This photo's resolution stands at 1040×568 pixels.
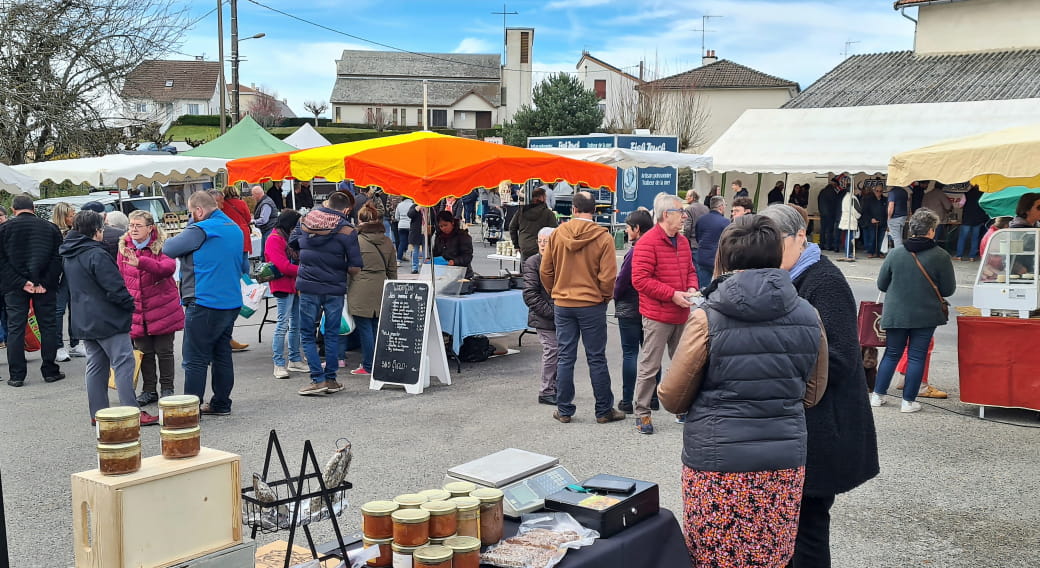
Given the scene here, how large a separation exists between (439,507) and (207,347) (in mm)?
4699

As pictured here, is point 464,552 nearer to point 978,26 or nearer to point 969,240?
point 969,240

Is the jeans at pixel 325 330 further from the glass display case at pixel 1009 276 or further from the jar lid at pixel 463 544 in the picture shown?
the glass display case at pixel 1009 276

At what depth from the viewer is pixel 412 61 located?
82750 millimetres

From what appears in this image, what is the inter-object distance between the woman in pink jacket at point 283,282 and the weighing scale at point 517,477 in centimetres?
548

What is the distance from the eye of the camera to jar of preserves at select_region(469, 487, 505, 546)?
3.01 m

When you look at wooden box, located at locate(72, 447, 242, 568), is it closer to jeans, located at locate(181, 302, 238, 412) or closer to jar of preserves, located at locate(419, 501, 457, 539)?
jar of preserves, located at locate(419, 501, 457, 539)

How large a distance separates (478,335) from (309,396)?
78.8 inches

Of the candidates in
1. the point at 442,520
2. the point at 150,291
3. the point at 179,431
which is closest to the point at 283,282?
the point at 150,291

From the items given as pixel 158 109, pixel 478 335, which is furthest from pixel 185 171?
pixel 158 109

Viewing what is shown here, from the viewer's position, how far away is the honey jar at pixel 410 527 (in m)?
2.76

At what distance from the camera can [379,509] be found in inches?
112

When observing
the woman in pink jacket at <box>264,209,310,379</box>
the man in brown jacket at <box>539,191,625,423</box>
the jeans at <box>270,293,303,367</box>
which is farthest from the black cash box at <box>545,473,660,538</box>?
the jeans at <box>270,293,303,367</box>

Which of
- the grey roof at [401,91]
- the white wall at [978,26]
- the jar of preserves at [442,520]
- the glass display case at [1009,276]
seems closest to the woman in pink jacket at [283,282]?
the jar of preserves at [442,520]

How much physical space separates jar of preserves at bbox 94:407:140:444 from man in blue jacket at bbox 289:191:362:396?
5090 mm
